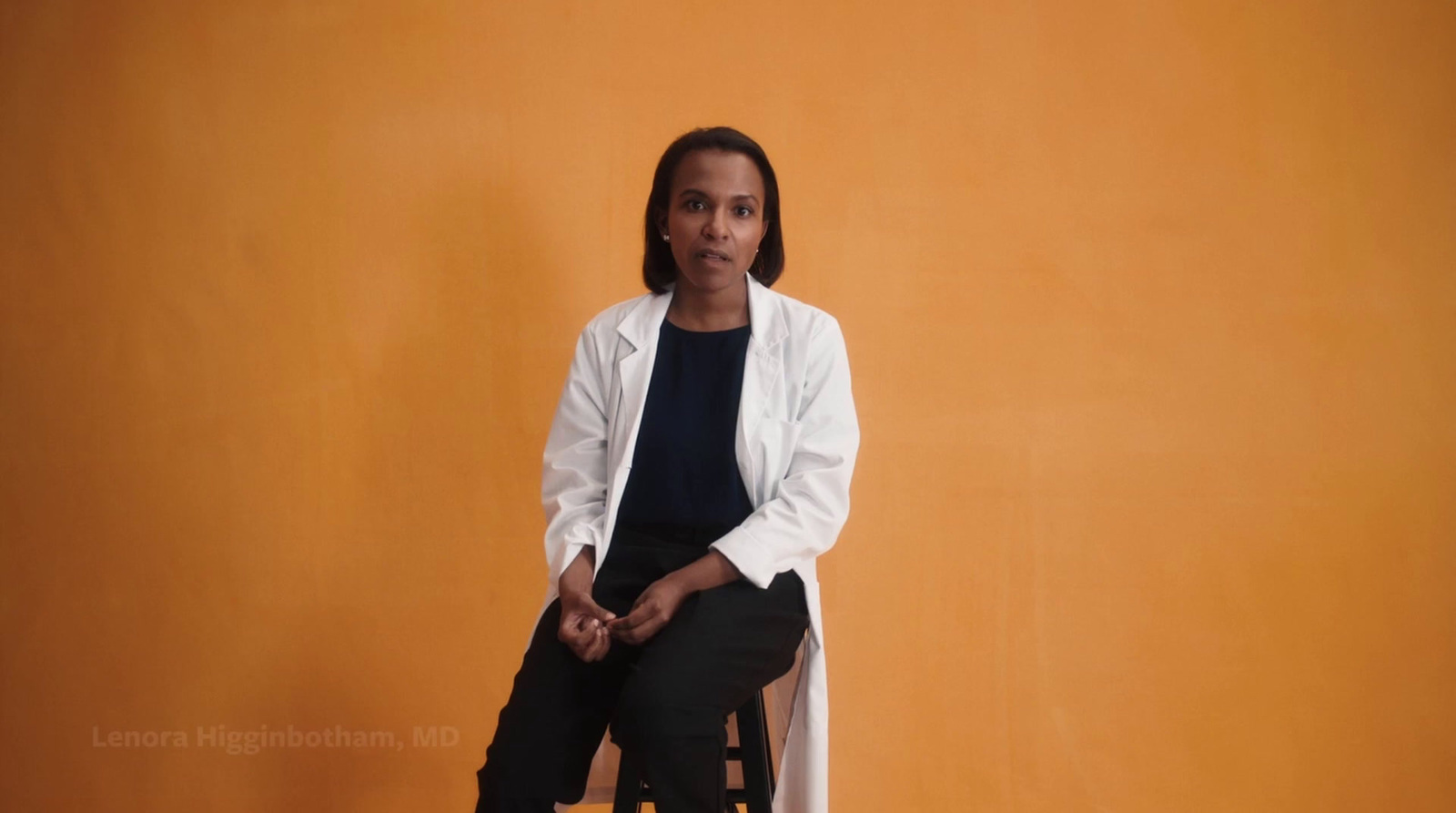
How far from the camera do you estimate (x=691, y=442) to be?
1673 millimetres

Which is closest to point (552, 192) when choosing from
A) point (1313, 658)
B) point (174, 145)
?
point (174, 145)

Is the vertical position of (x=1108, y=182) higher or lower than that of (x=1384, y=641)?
higher

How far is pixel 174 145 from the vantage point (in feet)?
7.12

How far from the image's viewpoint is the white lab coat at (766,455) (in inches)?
62.8

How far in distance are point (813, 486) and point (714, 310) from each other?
343mm

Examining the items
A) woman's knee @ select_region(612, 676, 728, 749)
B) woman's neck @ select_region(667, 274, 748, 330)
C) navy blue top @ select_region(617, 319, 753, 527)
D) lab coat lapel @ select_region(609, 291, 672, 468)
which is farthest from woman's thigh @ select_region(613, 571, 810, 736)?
woman's neck @ select_region(667, 274, 748, 330)

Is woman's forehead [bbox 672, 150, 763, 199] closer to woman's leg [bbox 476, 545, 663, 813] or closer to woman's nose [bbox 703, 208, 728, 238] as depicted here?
woman's nose [bbox 703, 208, 728, 238]

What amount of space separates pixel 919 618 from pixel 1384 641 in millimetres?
887

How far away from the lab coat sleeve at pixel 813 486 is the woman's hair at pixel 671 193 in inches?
7.5

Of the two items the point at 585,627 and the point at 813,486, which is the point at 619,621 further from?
the point at 813,486

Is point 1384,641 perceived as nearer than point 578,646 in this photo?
No

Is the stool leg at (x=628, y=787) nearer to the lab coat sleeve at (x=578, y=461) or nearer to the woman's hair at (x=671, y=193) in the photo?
the lab coat sleeve at (x=578, y=461)

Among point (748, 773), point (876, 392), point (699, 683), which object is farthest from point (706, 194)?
point (748, 773)

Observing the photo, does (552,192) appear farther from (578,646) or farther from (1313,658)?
(1313,658)
